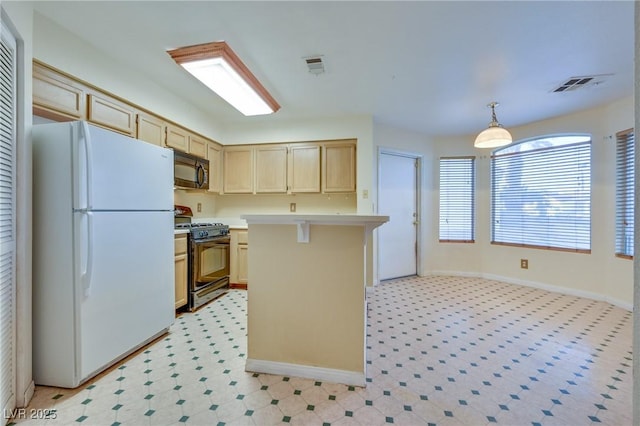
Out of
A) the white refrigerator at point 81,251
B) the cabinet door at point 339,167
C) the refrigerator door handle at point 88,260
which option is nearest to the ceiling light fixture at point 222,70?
the white refrigerator at point 81,251

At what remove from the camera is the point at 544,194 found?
3939mm

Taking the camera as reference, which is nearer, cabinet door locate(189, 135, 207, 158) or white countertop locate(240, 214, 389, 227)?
white countertop locate(240, 214, 389, 227)

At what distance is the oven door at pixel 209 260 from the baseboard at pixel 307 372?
4.96ft

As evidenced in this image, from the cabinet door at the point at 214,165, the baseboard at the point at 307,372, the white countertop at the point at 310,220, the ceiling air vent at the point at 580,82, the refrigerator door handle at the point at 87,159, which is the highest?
the ceiling air vent at the point at 580,82

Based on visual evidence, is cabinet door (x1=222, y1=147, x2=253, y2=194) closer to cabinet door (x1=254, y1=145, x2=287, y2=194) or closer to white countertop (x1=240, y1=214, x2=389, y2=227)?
cabinet door (x1=254, y1=145, x2=287, y2=194)

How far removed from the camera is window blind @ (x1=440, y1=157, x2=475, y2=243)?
4.67 meters

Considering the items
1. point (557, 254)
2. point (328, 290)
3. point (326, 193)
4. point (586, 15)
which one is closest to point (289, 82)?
Result: point (326, 193)

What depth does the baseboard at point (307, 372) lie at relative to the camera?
1.80 m

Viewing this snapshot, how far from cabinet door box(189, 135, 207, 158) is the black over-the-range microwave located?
0.14 m

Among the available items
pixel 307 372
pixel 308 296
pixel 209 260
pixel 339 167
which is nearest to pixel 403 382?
pixel 307 372

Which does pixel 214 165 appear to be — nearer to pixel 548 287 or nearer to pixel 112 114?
pixel 112 114

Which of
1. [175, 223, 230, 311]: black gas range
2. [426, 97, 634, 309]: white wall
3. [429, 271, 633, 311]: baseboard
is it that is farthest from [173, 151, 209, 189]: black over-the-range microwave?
[429, 271, 633, 311]: baseboard

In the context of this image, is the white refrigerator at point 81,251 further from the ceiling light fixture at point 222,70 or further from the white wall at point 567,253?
the white wall at point 567,253

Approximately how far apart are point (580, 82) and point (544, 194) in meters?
1.72
